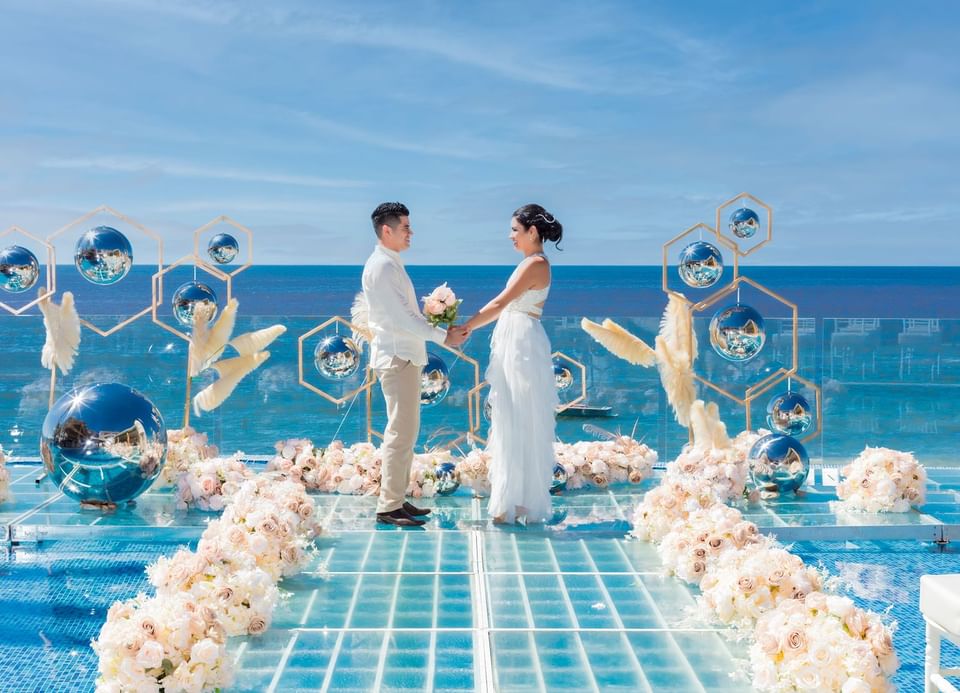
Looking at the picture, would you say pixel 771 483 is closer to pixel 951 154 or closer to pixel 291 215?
pixel 951 154

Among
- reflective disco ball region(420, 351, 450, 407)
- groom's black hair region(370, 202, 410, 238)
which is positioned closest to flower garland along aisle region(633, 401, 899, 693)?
reflective disco ball region(420, 351, 450, 407)

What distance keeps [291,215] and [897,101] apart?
110 feet

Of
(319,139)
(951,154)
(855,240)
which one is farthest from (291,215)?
(951,154)

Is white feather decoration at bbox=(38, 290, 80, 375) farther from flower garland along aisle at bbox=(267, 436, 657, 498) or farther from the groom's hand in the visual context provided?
the groom's hand

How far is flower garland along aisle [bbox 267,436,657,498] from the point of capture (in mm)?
6281

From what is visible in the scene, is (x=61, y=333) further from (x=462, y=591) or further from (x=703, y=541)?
(x=703, y=541)

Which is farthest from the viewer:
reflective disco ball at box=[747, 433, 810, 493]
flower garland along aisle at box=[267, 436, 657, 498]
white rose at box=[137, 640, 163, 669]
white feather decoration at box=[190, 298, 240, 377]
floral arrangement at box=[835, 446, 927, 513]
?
white feather decoration at box=[190, 298, 240, 377]

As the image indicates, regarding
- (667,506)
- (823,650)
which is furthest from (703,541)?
(823,650)

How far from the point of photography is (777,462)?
6121 mm

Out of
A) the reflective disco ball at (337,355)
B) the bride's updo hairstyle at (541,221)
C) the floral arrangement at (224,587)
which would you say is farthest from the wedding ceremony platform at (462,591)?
the bride's updo hairstyle at (541,221)

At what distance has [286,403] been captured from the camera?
10.0 meters

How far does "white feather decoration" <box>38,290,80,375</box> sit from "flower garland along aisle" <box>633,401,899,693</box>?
4.15 metres

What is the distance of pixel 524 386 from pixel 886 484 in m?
2.21

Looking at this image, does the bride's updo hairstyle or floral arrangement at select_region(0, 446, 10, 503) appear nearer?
the bride's updo hairstyle
